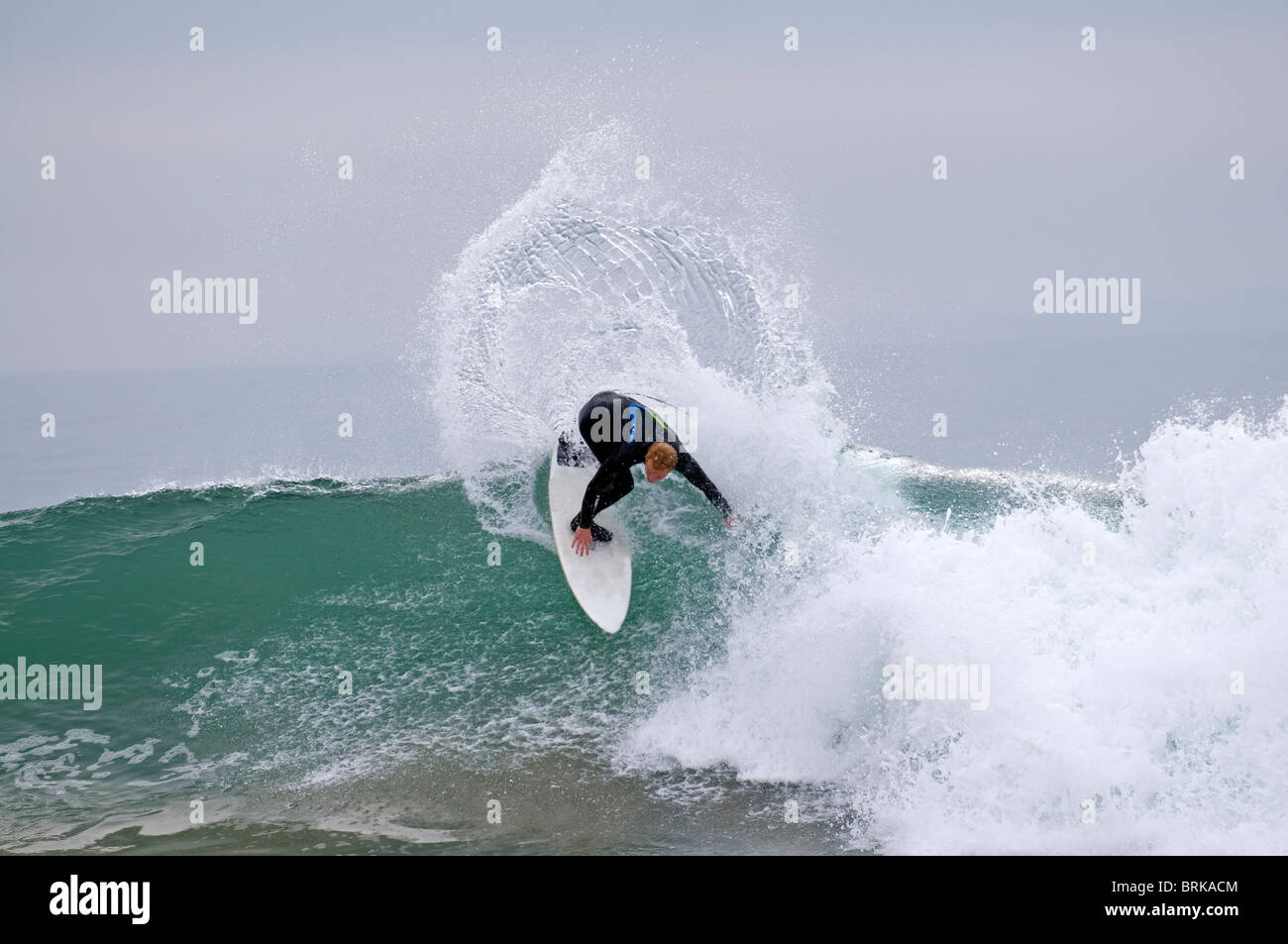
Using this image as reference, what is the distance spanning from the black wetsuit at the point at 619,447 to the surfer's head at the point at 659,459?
36 centimetres

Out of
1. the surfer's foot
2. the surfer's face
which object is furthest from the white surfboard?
the surfer's face

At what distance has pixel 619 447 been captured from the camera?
6.83 metres

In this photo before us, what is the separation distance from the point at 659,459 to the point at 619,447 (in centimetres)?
69

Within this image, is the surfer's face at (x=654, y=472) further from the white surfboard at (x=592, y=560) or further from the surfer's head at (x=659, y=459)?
the white surfboard at (x=592, y=560)

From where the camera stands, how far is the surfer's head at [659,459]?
20.3ft

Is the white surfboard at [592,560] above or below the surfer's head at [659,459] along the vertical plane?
below

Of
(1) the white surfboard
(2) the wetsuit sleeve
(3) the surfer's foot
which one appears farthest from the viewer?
(3) the surfer's foot

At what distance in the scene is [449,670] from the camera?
6703mm

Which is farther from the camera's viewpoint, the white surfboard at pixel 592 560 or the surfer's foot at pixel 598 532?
the surfer's foot at pixel 598 532

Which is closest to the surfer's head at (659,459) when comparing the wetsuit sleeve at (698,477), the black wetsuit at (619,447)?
the black wetsuit at (619,447)

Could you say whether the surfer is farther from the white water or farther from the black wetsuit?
the white water

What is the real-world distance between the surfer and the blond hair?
0.19 metres

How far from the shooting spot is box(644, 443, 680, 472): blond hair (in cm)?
620
